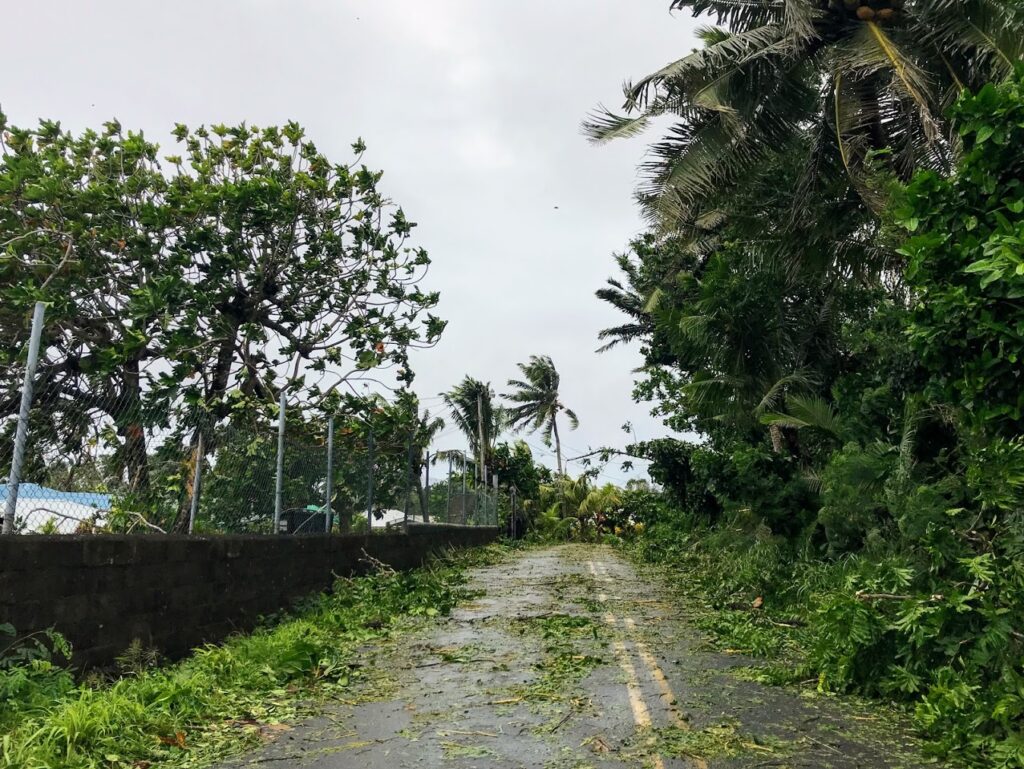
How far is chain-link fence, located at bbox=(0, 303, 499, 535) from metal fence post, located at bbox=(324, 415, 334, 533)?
0.02m

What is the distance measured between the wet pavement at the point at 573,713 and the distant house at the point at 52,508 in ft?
8.16

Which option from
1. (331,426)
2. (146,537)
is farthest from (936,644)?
(331,426)

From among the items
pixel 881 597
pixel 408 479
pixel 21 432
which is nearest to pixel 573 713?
pixel 881 597

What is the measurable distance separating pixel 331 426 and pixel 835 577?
25.3 ft

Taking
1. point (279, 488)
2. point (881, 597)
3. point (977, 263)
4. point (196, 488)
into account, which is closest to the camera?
point (977, 263)

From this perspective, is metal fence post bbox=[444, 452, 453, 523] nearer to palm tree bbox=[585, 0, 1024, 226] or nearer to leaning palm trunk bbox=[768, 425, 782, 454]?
leaning palm trunk bbox=[768, 425, 782, 454]

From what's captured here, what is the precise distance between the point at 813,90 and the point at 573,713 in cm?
1226

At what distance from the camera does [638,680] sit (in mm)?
7191

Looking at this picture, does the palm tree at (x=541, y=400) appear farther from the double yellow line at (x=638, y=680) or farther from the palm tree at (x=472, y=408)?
the double yellow line at (x=638, y=680)

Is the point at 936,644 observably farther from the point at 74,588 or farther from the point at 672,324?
the point at 672,324

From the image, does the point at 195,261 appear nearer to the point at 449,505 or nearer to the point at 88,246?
the point at 88,246

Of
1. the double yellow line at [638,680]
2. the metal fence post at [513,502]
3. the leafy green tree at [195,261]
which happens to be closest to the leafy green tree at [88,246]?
the leafy green tree at [195,261]

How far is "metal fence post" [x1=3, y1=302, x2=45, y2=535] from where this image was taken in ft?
18.9

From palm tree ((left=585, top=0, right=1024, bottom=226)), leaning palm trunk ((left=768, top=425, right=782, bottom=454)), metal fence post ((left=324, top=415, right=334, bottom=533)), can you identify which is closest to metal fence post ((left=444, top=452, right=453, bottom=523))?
leaning palm trunk ((left=768, top=425, right=782, bottom=454))
